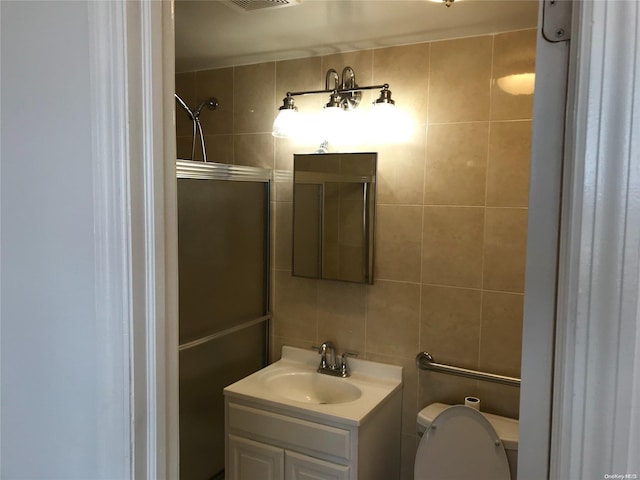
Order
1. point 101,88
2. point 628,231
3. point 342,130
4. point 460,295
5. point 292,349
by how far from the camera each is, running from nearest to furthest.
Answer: point 628,231
point 101,88
point 460,295
point 342,130
point 292,349

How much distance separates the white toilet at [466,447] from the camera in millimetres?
1917

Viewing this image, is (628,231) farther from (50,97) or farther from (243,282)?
(243,282)

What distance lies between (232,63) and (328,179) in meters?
0.87

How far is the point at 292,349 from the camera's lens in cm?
262

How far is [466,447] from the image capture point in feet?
6.45

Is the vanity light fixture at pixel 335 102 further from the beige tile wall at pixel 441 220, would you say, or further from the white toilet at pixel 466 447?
the white toilet at pixel 466 447

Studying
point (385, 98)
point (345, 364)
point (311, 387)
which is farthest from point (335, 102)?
point (311, 387)

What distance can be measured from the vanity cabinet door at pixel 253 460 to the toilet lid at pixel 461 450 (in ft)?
1.95

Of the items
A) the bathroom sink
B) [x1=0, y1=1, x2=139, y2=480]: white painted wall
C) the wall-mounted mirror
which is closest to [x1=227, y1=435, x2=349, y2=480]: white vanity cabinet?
the bathroom sink

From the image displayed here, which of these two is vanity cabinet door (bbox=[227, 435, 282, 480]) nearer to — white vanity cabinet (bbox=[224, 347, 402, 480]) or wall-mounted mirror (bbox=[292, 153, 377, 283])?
white vanity cabinet (bbox=[224, 347, 402, 480])

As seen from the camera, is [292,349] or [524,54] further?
[292,349]

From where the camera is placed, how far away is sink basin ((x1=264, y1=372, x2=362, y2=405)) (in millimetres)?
2348

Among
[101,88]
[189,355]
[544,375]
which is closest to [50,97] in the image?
[101,88]

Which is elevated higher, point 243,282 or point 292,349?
point 243,282
